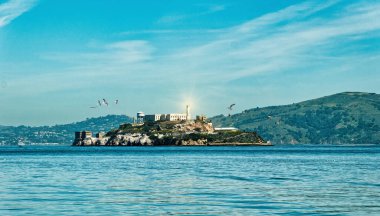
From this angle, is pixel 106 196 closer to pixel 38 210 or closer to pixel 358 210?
pixel 38 210

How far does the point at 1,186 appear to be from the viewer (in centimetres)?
6456

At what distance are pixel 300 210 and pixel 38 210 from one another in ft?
59.7

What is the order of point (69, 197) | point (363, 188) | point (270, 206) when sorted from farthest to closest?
point (363, 188) → point (69, 197) → point (270, 206)

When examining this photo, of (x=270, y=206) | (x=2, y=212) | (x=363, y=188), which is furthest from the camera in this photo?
(x=363, y=188)

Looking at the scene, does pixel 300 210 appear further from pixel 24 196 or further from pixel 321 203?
pixel 24 196

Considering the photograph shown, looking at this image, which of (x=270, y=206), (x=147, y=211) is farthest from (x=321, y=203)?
(x=147, y=211)

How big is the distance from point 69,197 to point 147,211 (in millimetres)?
11341

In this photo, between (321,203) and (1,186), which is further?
(1,186)

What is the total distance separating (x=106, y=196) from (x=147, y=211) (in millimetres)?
10541

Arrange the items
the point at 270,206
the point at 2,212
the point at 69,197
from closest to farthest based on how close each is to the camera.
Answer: the point at 2,212 < the point at 270,206 < the point at 69,197

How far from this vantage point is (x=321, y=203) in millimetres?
48906

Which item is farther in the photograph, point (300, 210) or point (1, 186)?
point (1, 186)

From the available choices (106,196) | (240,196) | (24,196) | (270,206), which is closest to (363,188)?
(240,196)

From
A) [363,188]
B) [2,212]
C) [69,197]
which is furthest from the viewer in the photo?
[363,188]
